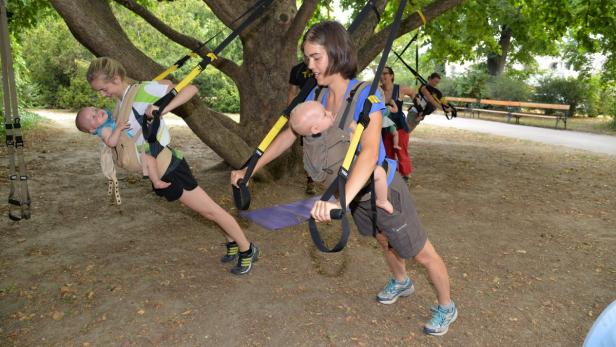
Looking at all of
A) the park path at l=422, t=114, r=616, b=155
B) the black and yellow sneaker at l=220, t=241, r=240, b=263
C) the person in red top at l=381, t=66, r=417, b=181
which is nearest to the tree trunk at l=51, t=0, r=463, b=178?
the person in red top at l=381, t=66, r=417, b=181

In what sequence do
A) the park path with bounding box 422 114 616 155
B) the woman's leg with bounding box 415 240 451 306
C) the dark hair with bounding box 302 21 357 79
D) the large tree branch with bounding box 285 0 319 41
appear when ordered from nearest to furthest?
the dark hair with bounding box 302 21 357 79 < the woman's leg with bounding box 415 240 451 306 < the large tree branch with bounding box 285 0 319 41 < the park path with bounding box 422 114 616 155

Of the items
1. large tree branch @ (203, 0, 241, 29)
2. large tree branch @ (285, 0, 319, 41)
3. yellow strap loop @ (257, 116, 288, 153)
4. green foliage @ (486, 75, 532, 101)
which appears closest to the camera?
yellow strap loop @ (257, 116, 288, 153)

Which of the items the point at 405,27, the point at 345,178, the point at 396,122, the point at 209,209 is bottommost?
the point at 209,209

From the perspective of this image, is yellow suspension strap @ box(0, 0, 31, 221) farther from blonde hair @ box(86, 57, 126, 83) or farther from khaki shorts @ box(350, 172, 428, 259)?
khaki shorts @ box(350, 172, 428, 259)

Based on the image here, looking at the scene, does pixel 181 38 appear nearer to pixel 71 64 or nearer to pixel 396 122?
pixel 396 122

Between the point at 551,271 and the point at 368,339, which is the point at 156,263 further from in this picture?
the point at 551,271

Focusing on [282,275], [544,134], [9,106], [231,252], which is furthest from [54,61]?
[282,275]

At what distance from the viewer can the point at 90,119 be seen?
330cm

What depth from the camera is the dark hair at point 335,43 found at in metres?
2.35

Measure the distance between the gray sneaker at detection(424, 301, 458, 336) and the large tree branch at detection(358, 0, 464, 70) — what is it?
14.5ft

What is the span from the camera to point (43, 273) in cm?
408

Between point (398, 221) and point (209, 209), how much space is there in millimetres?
1629

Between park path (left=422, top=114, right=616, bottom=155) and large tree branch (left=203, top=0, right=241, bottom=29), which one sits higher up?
large tree branch (left=203, top=0, right=241, bottom=29)

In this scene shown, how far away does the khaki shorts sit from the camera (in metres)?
2.78
